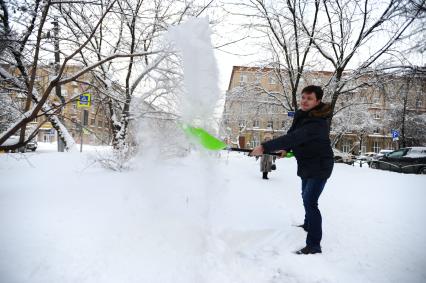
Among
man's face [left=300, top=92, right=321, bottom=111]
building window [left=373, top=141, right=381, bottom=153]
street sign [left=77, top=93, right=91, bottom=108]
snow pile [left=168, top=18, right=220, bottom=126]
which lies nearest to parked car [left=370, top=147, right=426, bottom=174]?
man's face [left=300, top=92, right=321, bottom=111]

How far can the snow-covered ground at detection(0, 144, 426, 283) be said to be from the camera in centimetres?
253

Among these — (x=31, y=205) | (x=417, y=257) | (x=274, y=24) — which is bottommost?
(x=417, y=257)

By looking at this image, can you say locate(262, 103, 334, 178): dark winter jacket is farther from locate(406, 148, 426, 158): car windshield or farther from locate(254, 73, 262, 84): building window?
locate(254, 73, 262, 84): building window

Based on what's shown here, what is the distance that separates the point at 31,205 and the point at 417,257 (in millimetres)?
4897

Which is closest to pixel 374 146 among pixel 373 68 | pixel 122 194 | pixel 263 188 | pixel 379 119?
pixel 379 119

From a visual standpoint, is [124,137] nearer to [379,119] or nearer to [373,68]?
[373,68]

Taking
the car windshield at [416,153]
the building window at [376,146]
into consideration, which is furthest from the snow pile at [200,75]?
the building window at [376,146]

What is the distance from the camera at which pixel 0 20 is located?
13.7 feet

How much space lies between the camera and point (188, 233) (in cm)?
342

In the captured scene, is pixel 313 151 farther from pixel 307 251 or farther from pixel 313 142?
pixel 307 251

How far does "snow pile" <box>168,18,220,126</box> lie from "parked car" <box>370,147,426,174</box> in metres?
13.5

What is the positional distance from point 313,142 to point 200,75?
1499 mm

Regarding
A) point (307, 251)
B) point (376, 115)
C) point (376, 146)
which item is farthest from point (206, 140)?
point (376, 146)

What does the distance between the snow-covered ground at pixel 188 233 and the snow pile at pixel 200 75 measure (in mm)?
599
